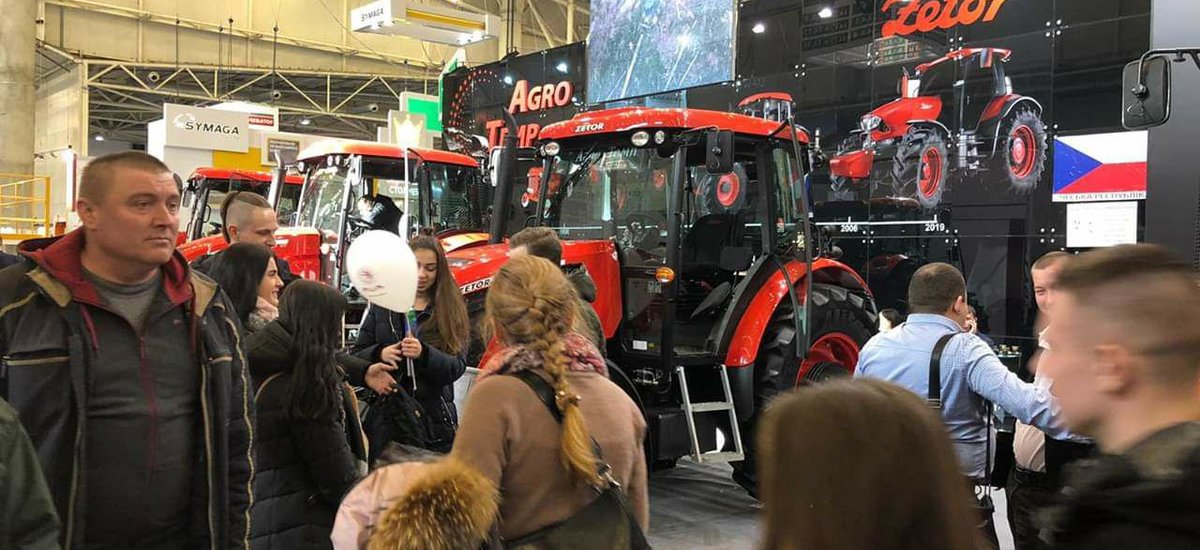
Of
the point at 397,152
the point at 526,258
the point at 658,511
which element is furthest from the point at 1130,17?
the point at 397,152

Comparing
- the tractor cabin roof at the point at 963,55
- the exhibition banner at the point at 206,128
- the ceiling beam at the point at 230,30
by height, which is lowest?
the tractor cabin roof at the point at 963,55

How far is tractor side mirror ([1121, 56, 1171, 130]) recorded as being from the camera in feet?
13.6

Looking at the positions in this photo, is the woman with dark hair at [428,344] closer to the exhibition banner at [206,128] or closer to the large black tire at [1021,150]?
the large black tire at [1021,150]

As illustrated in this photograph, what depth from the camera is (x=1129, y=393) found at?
131 cm

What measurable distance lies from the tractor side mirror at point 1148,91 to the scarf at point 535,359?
329cm

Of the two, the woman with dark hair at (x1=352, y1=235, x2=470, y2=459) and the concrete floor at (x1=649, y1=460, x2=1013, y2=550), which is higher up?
the woman with dark hair at (x1=352, y1=235, x2=470, y2=459)

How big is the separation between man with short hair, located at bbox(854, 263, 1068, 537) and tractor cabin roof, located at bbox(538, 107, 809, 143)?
221cm

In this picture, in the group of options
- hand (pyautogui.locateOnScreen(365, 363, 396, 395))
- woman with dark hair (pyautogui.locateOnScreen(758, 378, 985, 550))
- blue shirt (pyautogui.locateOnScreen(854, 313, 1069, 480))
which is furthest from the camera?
hand (pyautogui.locateOnScreen(365, 363, 396, 395))

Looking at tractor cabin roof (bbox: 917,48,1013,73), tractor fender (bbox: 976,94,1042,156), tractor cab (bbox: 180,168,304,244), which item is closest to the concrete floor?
tractor fender (bbox: 976,94,1042,156)

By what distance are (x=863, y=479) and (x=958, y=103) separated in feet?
21.6

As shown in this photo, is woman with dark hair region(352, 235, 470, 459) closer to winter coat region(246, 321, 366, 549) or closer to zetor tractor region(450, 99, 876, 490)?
winter coat region(246, 321, 366, 549)

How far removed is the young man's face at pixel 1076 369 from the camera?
1345 mm

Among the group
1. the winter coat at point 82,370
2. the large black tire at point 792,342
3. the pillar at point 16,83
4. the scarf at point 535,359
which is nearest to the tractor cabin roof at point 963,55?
the large black tire at point 792,342

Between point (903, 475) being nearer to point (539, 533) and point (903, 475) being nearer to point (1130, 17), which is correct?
point (539, 533)
